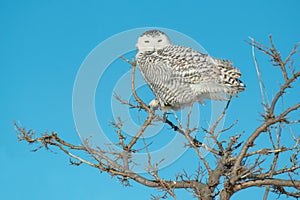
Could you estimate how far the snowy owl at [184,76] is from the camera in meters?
6.81

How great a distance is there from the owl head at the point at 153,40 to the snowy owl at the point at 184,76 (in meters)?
0.09

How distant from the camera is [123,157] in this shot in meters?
6.05

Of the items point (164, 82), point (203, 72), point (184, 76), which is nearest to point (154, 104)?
point (164, 82)

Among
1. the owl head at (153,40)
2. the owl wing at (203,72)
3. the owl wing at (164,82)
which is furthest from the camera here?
the owl head at (153,40)

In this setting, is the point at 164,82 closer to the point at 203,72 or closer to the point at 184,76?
the point at 184,76

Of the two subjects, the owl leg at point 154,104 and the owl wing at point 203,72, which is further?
the owl leg at point 154,104

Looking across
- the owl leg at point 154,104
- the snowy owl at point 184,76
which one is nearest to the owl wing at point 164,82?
the snowy owl at point 184,76

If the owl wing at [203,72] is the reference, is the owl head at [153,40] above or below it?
above

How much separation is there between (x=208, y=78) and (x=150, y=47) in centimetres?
136

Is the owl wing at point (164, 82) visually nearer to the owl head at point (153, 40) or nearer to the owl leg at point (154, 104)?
the owl leg at point (154, 104)

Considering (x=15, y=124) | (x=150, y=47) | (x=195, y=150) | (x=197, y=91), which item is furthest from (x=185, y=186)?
(x=150, y=47)

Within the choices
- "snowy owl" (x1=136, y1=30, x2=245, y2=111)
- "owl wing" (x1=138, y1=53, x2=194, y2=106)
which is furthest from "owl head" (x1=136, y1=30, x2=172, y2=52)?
"owl wing" (x1=138, y1=53, x2=194, y2=106)

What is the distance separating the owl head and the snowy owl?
0.28ft

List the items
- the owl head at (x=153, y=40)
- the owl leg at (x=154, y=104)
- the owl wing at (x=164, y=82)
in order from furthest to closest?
the owl head at (x=153, y=40), the owl leg at (x=154, y=104), the owl wing at (x=164, y=82)
